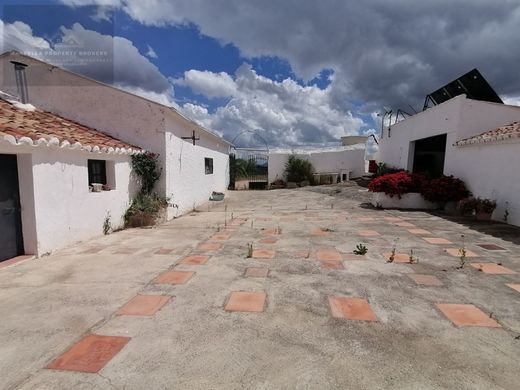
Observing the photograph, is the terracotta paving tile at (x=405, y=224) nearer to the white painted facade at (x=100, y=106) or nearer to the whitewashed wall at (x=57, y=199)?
the white painted facade at (x=100, y=106)

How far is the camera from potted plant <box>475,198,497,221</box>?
840 centimetres

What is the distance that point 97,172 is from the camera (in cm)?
749

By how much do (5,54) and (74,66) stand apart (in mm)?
1722

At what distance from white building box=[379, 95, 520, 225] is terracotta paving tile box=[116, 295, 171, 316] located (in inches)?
345

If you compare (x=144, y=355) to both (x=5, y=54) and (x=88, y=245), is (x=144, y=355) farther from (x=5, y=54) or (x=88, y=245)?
(x=5, y=54)

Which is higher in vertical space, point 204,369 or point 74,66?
point 74,66

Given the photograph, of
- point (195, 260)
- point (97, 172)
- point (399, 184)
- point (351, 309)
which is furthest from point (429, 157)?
point (97, 172)

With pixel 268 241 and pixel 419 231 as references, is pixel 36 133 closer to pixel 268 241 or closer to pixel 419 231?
pixel 268 241

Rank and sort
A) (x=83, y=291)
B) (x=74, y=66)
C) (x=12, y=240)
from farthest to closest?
(x=74, y=66), (x=12, y=240), (x=83, y=291)

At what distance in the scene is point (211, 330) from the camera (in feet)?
9.14

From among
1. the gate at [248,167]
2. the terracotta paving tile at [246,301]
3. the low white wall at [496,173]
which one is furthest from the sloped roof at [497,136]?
the gate at [248,167]

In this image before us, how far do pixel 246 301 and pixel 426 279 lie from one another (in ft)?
8.11

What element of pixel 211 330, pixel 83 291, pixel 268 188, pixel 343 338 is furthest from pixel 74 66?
pixel 268 188

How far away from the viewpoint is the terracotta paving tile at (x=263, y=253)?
5.07 meters
